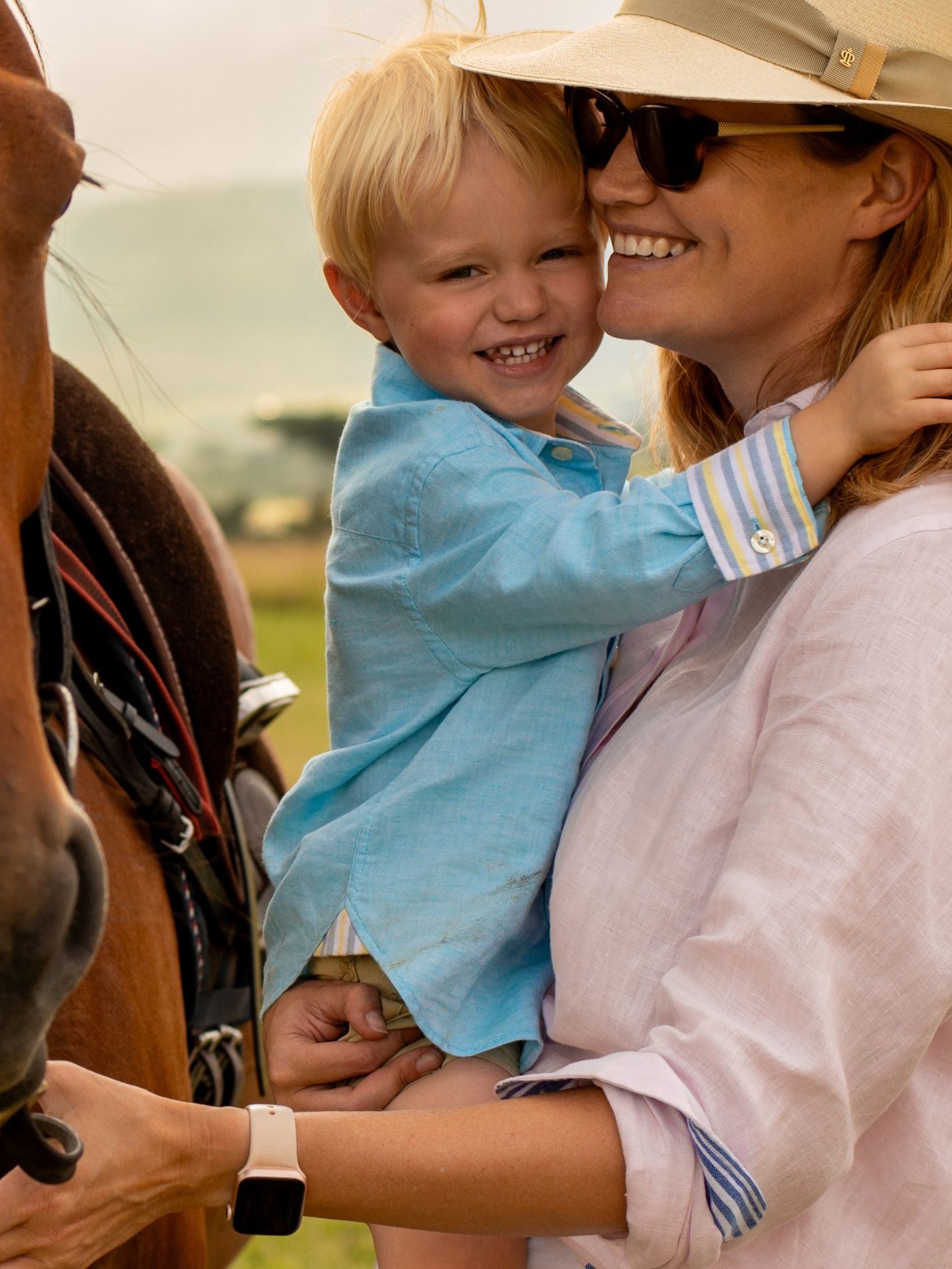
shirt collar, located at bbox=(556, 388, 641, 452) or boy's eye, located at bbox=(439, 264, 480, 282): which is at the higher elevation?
boy's eye, located at bbox=(439, 264, 480, 282)

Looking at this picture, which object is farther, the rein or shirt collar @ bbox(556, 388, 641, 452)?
shirt collar @ bbox(556, 388, 641, 452)

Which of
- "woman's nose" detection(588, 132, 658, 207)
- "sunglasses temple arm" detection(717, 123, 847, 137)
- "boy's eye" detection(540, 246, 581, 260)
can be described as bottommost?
"boy's eye" detection(540, 246, 581, 260)

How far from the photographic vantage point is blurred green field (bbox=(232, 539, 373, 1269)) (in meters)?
4.50

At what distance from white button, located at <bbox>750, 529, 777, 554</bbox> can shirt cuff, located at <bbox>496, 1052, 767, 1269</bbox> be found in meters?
0.55

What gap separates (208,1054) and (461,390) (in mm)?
1337

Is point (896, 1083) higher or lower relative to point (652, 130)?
lower

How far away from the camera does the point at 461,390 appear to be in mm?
1799

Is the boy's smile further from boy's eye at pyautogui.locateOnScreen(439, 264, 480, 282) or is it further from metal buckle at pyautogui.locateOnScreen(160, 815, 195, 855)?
metal buckle at pyautogui.locateOnScreen(160, 815, 195, 855)

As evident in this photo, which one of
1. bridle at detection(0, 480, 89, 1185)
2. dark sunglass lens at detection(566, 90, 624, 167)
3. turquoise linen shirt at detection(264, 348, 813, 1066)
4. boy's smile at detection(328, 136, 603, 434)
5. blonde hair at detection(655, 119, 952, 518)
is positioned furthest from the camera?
boy's smile at detection(328, 136, 603, 434)

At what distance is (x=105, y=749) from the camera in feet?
6.24

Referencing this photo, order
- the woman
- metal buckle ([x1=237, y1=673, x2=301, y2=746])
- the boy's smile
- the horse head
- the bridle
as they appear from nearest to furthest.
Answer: the horse head < the bridle < the woman < the boy's smile < metal buckle ([x1=237, y1=673, x2=301, y2=746])

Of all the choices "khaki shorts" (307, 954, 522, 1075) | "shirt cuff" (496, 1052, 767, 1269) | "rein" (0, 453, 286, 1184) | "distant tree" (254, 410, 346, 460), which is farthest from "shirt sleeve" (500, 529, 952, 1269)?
"distant tree" (254, 410, 346, 460)

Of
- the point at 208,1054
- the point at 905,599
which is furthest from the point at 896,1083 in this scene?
the point at 208,1054

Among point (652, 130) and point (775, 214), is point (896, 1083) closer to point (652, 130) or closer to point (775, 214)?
point (775, 214)
